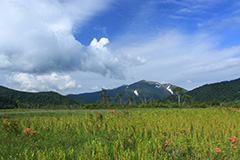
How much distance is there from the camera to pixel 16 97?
650 feet

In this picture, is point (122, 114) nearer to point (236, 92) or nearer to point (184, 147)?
point (184, 147)

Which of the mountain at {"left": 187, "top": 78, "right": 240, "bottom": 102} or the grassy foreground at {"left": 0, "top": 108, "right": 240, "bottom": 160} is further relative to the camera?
the mountain at {"left": 187, "top": 78, "right": 240, "bottom": 102}

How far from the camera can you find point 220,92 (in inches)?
7057

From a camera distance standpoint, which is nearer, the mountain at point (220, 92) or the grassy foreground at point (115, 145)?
the grassy foreground at point (115, 145)

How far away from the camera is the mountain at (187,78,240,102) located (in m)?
166

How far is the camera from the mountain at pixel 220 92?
166 meters

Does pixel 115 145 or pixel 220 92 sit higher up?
pixel 220 92

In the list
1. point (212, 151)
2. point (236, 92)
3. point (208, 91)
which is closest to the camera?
point (212, 151)

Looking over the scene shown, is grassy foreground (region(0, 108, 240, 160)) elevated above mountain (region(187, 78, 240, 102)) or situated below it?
below

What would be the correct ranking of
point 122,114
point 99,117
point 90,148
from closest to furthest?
point 90,148
point 99,117
point 122,114

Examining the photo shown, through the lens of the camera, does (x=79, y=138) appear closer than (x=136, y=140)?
No

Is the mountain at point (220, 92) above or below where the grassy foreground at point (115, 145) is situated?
above

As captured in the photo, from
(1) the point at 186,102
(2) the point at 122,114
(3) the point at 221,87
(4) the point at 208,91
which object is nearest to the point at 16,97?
(1) the point at 186,102

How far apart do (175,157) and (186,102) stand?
113 m
